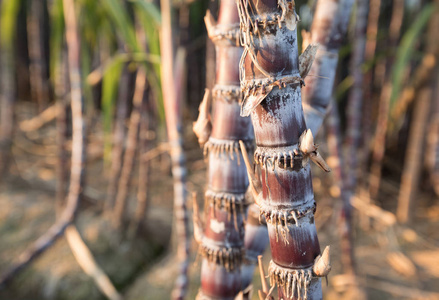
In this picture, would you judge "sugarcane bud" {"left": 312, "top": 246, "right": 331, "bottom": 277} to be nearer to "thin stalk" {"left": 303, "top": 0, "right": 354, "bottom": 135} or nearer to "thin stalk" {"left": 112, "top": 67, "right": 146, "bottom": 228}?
"thin stalk" {"left": 303, "top": 0, "right": 354, "bottom": 135}

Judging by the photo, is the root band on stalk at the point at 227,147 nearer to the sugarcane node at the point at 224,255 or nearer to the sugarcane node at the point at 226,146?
the sugarcane node at the point at 226,146

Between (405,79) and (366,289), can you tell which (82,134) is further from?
(405,79)

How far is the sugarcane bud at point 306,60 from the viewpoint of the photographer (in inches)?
17.4

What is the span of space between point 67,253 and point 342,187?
1545 mm

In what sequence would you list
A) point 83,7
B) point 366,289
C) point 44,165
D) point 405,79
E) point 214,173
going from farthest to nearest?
point 44,165, point 405,79, point 366,289, point 83,7, point 214,173

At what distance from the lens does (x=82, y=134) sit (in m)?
1.65

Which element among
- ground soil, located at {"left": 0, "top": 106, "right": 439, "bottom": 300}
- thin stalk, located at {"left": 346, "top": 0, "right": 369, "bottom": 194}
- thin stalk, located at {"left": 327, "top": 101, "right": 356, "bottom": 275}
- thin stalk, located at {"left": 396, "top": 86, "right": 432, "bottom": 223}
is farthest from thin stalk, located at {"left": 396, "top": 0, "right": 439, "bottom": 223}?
thin stalk, located at {"left": 327, "top": 101, "right": 356, "bottom": 275}

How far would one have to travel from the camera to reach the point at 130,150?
216cm

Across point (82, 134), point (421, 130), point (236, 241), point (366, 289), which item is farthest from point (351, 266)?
point (82, 134)

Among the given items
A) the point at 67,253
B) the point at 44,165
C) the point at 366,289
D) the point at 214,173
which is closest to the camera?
the point at 214,173

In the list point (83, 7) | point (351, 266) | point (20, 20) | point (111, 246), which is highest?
point (20, 20)

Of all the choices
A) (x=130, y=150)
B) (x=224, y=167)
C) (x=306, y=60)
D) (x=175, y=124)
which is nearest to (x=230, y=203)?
(x=224, y=167)

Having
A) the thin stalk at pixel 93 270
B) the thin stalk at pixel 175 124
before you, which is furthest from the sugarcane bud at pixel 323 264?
the thin stalk at pixel 93 270

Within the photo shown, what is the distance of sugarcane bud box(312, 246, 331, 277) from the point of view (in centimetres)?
45
